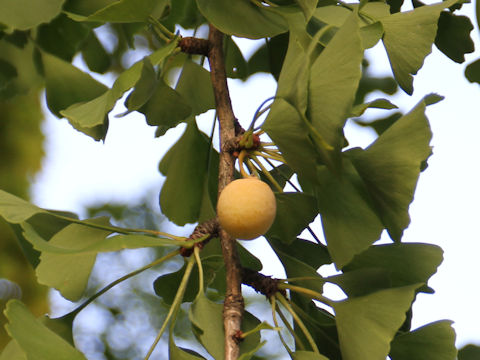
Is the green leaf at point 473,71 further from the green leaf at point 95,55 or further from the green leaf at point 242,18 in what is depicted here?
the green leaf at point 95,55

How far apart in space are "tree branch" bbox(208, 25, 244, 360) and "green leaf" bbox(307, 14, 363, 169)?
130mm

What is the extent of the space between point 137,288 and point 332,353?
6.51 ft

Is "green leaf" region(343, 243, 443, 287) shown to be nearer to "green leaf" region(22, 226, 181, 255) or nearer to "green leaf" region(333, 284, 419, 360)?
"green leaf" region(333, 284, 419, 360)

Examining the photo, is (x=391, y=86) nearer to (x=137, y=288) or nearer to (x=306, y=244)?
(x=306, y=244)

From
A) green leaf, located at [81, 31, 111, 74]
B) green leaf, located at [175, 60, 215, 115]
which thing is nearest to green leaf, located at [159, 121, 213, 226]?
green leaf, located at [175, 60, 215, 115]

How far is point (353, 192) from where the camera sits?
459mm

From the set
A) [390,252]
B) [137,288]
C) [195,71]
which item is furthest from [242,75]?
[137,288]

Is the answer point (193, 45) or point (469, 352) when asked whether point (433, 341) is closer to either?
point (469, 352)

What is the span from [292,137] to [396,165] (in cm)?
8

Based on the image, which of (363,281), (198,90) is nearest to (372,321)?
(363,281)

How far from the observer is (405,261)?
0.52m

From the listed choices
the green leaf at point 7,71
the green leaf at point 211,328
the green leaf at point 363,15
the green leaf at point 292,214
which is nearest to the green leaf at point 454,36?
the green leaf at point 363,15

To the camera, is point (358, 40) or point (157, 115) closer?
point (358, 40)

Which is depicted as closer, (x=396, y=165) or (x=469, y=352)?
(x=396, y=165)
